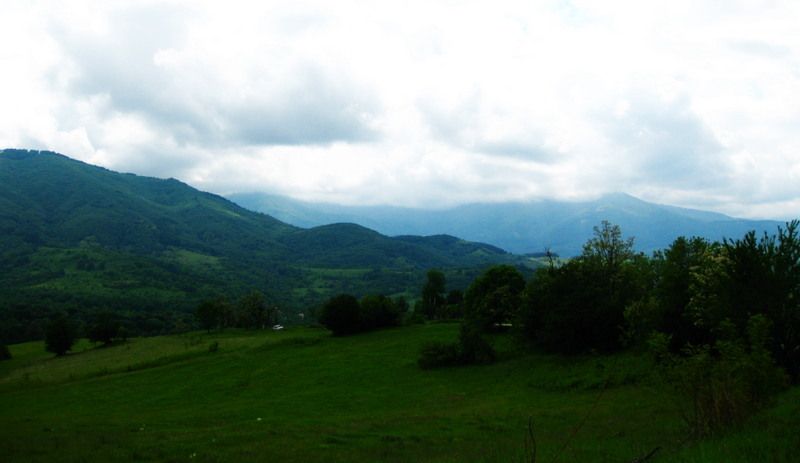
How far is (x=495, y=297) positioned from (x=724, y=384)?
53.7 m

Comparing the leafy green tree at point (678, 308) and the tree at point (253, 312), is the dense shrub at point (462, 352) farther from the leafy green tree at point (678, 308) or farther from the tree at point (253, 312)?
the tree at point (253, 312)

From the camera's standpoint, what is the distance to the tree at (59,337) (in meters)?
88.6

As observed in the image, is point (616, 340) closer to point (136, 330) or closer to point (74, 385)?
point (74, 385)

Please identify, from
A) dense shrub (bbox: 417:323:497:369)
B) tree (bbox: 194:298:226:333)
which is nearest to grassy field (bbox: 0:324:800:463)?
dense shrub (bbox: 417:323:497:369)

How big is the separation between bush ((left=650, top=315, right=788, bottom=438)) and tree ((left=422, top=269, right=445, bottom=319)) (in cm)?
9737

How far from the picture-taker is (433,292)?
114 meters

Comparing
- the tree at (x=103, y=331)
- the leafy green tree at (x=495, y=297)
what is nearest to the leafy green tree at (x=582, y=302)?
the leafy green tree at (x=495, y=297)

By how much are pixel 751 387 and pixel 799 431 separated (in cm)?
201

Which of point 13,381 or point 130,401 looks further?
point 13,381

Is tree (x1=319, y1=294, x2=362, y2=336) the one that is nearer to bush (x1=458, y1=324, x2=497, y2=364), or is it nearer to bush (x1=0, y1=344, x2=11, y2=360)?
bush (x1=458, y1=324, x2=497, y2=364)

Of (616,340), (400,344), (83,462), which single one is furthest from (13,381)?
(616,340)

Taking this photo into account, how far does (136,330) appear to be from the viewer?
16125cm

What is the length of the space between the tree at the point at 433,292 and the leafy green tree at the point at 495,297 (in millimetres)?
42984

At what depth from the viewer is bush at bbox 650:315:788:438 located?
11.1 metres
